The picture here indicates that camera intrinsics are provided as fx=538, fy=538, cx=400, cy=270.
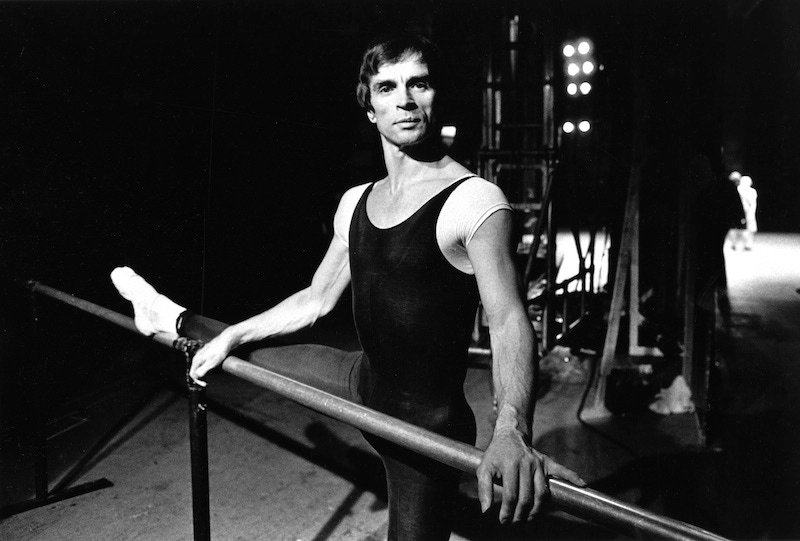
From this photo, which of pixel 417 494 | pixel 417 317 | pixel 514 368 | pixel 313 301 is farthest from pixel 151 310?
pixel 514 368

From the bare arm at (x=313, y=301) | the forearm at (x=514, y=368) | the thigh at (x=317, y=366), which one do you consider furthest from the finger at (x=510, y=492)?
the bare arm at (x=313, y=301)

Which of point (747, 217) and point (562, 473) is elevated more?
point (747, 217)

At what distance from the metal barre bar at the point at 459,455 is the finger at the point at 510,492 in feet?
0.19

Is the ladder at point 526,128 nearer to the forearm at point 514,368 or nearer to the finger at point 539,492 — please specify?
the forearm at point 514,368

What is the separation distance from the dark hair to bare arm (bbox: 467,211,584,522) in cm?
59

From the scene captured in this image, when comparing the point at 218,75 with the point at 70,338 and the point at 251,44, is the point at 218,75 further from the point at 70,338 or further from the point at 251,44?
the point at 70,338

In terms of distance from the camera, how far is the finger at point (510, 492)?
2.99 feet

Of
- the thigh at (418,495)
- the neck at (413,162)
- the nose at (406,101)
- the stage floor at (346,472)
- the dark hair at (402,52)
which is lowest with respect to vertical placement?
the stage floor at (346,472)

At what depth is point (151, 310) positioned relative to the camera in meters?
1.97

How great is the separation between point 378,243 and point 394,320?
0.75 ft

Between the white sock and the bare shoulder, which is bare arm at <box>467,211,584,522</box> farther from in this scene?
the white sock

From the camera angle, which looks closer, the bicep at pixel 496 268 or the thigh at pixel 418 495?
the bicep at pixel 496 268

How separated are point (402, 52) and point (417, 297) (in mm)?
770

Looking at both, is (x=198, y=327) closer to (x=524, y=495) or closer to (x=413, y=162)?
(x=413, y=162)
